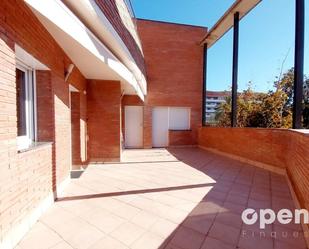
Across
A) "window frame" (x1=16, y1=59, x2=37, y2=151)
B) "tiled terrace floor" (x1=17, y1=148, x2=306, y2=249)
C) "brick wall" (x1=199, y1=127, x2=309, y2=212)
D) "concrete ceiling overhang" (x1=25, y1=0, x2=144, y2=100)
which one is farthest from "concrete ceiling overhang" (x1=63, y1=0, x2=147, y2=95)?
"brick wall" (x1=199, y1=127, x2=309, y2=212)

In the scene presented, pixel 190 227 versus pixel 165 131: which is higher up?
pixel 165 131

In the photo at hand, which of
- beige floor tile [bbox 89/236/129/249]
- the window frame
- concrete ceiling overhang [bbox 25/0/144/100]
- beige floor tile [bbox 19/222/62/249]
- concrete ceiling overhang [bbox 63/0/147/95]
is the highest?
concrete ceiling overhang [bbox 63/0/147/95]

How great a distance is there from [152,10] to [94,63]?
21.8 feet

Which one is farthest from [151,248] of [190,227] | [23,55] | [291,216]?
[23,55]

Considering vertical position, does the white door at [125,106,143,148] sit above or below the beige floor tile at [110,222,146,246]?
above

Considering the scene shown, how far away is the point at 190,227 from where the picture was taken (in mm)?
2391

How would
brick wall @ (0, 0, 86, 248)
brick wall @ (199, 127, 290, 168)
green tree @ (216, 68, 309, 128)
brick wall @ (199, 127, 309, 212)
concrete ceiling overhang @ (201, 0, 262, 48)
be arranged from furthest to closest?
Answer: green tree @ (216, 68, 309, 128), concrete ceiling overhang @ (201, 0, 262, 48), brick wall @ (199, 127, 290, 168), brick wall @ (199, 127, 309, 212), brick wall @ (0, 0, 86, 248)

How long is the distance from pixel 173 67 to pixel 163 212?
8044mm

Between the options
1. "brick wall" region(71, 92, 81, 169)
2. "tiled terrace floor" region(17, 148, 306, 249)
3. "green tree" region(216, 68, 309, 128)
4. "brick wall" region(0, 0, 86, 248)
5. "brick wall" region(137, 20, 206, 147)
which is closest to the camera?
"brick wall" region(0, 0, 86, 248)

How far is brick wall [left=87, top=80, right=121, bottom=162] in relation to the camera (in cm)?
580

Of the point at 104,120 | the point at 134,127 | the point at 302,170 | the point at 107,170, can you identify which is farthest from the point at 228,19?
the point at 107,170

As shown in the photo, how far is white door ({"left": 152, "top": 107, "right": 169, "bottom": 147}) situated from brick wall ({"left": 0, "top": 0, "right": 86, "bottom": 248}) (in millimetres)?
6123

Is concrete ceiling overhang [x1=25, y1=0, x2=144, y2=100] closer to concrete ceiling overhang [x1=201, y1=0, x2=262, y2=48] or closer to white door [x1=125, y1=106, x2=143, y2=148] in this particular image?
concrete ceiling overhang [x1=201, y1=0, x2=262, y2=48]

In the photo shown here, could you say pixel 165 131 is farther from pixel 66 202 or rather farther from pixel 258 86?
pixel 66 202
